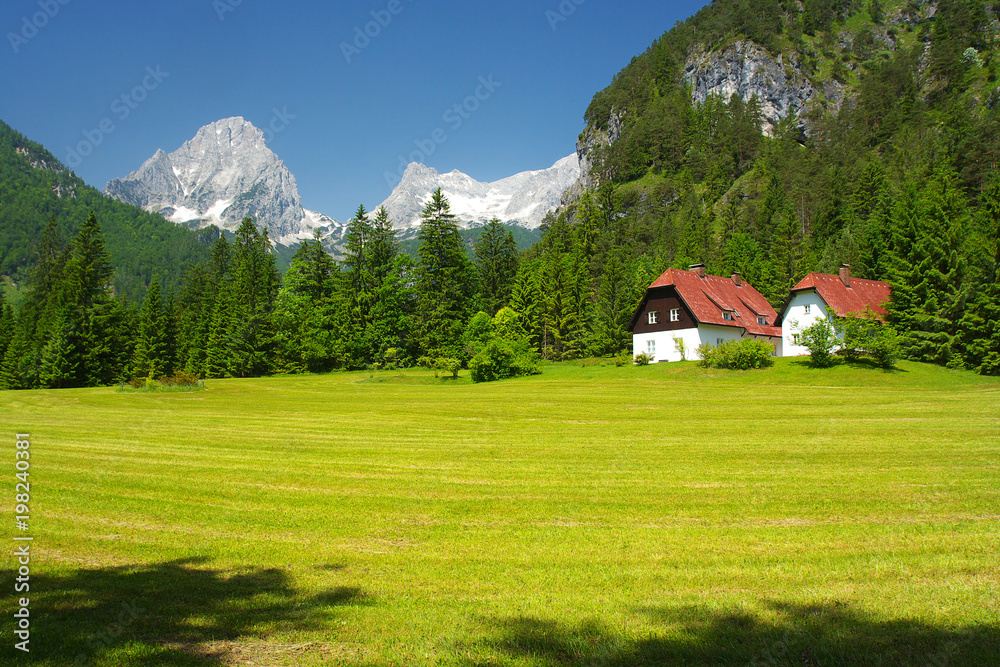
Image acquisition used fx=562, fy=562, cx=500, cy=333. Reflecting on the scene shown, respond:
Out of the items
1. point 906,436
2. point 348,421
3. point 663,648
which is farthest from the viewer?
point 348,421

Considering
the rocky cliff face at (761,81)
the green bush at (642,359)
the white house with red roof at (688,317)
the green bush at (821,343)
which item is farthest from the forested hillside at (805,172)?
the green bush at (642,359)

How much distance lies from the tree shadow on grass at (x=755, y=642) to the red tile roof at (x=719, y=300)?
45.5 metres

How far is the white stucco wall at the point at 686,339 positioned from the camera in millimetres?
48272

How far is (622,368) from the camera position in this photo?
4412 centimetres

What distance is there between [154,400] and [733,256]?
7035cm

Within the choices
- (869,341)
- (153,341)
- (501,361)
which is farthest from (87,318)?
(869,341)

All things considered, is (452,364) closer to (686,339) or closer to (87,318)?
(686,339)

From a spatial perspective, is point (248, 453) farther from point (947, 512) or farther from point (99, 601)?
point (947, 512)

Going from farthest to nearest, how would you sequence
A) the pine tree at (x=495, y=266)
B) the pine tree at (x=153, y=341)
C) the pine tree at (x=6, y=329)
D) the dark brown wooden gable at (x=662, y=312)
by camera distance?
1. the pine tree at (x=495, y=266)
2. the pine tree at (x=6, y=329)
3. the pine tree at (x=153, y=341)
4. the dark brown wooden gable at (x=662, y=312)

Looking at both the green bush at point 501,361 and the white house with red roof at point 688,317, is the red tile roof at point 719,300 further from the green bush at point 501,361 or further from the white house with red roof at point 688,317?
the green bush at point 501,361

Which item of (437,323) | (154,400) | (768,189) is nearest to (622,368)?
(437,323)

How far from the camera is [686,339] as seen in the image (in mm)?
48594

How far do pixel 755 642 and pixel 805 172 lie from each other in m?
112

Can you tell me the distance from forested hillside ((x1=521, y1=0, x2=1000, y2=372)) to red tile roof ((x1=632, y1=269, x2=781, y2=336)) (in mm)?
9079
